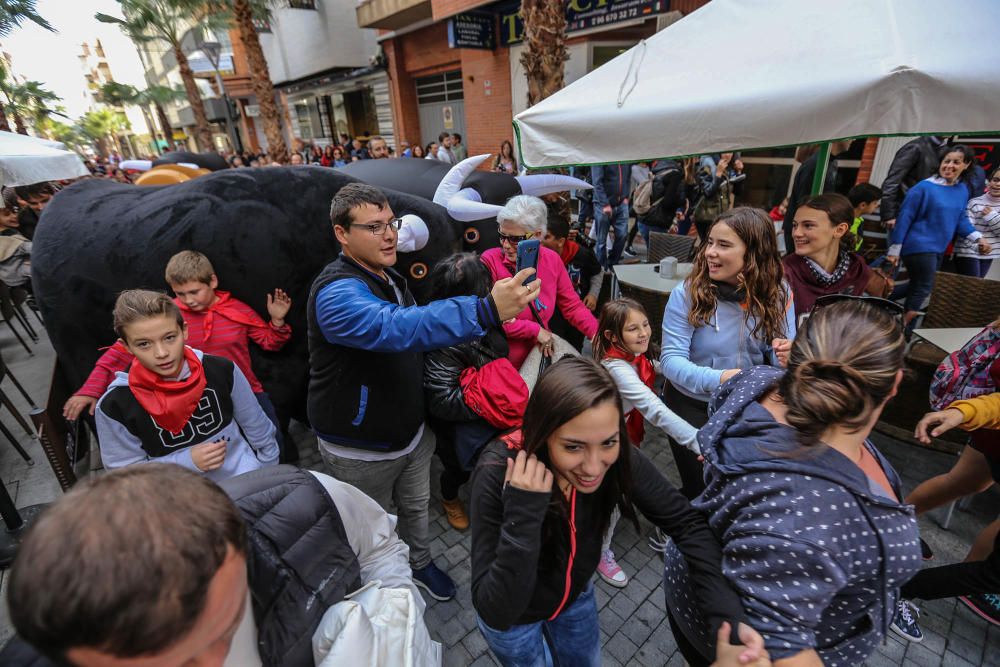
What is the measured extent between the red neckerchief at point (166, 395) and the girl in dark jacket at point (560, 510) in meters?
1.48

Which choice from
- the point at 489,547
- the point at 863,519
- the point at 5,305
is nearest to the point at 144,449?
the point at 489,547

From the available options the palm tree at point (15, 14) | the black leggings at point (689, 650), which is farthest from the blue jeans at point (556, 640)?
the palm tree at point (15, 14)

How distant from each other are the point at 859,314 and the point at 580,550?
3.33ft

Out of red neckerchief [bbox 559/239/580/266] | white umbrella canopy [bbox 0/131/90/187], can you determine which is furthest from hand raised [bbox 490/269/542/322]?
white umbrella canopy [bbox 0/131/90/187]

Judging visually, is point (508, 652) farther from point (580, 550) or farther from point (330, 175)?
point (330, 175)

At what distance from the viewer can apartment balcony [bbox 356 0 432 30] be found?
39.2ft

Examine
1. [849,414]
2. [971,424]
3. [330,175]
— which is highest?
[330,175]

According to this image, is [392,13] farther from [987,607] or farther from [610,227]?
[987,607]

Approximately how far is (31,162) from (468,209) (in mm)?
4217

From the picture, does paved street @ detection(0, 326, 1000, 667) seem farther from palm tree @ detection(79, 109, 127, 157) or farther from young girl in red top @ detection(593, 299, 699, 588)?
palm tree @ detection(79, 109, 127, 157)

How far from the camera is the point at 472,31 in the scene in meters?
11.0

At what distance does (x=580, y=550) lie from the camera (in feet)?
4.82

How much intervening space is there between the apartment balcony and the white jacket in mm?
12664

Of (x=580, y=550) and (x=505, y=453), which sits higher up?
(x=505, y=453)
